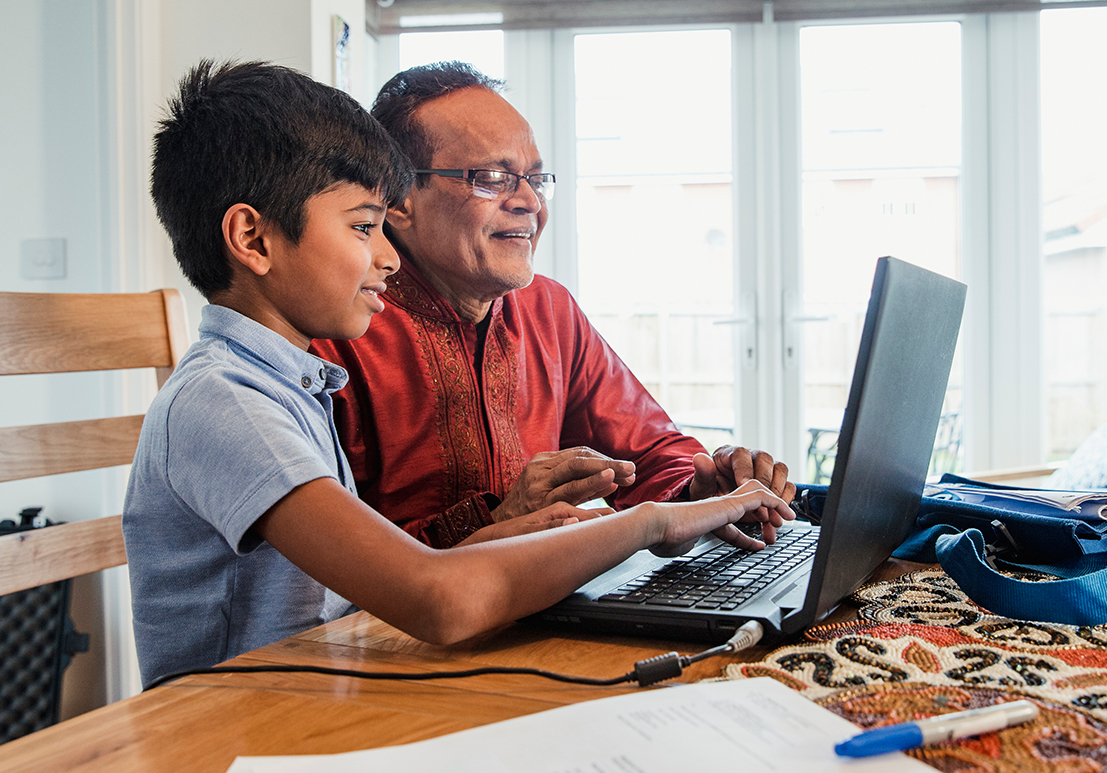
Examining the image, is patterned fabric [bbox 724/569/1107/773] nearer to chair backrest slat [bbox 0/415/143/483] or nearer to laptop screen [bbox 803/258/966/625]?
laptop screen [bbox 803/258/966/625]

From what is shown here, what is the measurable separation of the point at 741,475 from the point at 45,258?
198cm

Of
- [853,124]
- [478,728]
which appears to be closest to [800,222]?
[853,124]

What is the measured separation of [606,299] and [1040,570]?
2.45 meters

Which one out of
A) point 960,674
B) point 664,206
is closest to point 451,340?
point 960,674

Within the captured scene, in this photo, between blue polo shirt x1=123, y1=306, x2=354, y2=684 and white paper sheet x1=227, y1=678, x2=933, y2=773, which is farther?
blue polo shirt x1=123, y1=306, x2=354, y2=684

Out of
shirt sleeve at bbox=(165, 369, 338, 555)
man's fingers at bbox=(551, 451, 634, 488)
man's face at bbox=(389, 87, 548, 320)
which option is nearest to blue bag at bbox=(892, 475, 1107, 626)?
man's fingers at bbox=(551, 451, 634, 488)

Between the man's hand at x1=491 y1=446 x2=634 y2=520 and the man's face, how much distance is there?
1.24 feet

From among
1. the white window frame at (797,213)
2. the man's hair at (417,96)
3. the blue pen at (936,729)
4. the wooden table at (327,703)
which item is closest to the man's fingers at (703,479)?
the wooden table at (327,703)

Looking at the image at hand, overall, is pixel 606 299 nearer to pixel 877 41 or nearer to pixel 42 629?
pixel 877 41

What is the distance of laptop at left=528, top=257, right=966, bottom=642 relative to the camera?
0.57 metres

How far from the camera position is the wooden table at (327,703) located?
18.3 inches

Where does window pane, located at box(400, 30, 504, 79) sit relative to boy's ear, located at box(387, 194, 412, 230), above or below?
above

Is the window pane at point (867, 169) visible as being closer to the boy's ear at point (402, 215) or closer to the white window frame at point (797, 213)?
the white window frame at point (797, 213)

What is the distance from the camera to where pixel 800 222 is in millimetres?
3062
